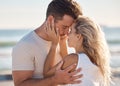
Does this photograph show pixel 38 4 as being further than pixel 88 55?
Yes

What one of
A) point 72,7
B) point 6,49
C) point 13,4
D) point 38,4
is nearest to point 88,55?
point 72,7

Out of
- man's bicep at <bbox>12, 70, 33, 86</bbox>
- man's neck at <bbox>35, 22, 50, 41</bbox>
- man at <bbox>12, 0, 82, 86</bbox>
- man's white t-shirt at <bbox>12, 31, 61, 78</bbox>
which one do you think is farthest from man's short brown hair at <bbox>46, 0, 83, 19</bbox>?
man's bicep at <bbox>12, 70, 33, 86</bbox>

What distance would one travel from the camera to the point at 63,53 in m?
4.65

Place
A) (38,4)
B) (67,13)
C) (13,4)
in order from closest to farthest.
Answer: (67,13) < (38,4) < (13,4)

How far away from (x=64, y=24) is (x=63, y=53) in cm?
35

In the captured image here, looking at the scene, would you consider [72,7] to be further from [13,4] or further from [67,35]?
[13,4]

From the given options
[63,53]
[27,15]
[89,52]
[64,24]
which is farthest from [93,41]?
[27,15]

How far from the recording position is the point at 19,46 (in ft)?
14.3

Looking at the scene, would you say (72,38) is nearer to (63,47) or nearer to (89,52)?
(89,52)

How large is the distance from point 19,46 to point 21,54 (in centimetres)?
7

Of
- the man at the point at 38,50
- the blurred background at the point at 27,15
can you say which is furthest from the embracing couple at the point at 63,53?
the blurred background at the point at 27,15

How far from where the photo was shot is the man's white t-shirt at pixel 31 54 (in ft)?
14.3

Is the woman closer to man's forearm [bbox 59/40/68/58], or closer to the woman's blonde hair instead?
the woman's blonde hair

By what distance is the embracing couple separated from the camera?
13.5ft
